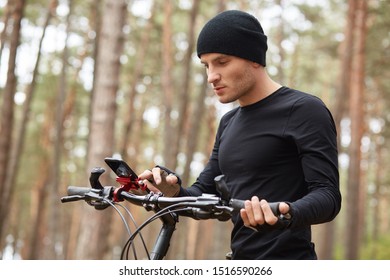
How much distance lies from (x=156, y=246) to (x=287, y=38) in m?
22.6

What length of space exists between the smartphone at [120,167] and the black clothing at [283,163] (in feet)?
1.67

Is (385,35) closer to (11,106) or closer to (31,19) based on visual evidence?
(31,19)

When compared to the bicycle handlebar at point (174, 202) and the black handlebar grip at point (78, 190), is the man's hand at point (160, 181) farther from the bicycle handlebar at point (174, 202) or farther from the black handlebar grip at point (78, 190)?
the black handlebar grip at point (78, 190)

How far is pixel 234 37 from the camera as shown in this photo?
292 cm

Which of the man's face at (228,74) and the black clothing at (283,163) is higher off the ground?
the man's face at (228,74)

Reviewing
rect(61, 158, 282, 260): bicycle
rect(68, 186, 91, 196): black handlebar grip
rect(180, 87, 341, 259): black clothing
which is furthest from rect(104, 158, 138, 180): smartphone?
rect(180, 87, 341, 259): black clothing

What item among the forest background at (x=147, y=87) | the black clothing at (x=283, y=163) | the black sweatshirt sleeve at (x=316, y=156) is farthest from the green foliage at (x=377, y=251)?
the black sweatshirt sleeve at (x=316, y=156)

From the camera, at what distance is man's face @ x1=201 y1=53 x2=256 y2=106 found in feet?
9.61

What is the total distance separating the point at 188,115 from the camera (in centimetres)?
3070

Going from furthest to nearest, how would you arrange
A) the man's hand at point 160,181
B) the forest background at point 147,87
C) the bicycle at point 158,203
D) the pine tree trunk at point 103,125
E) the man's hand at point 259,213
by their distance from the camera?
the forest background at point 147,87
the pine tree trunk at point 103,125
the man's hand at point 160,181
the bicycle at point 158,203
the man's hand at point 259,213

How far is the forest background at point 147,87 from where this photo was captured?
1232 centimetres

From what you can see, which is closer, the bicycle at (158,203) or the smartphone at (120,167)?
the bicycle at (158,203)

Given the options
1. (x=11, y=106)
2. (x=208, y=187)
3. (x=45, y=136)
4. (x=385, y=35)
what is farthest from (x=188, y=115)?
(x=208, y=187)

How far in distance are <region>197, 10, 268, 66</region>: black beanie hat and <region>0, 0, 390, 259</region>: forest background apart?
5566mm
